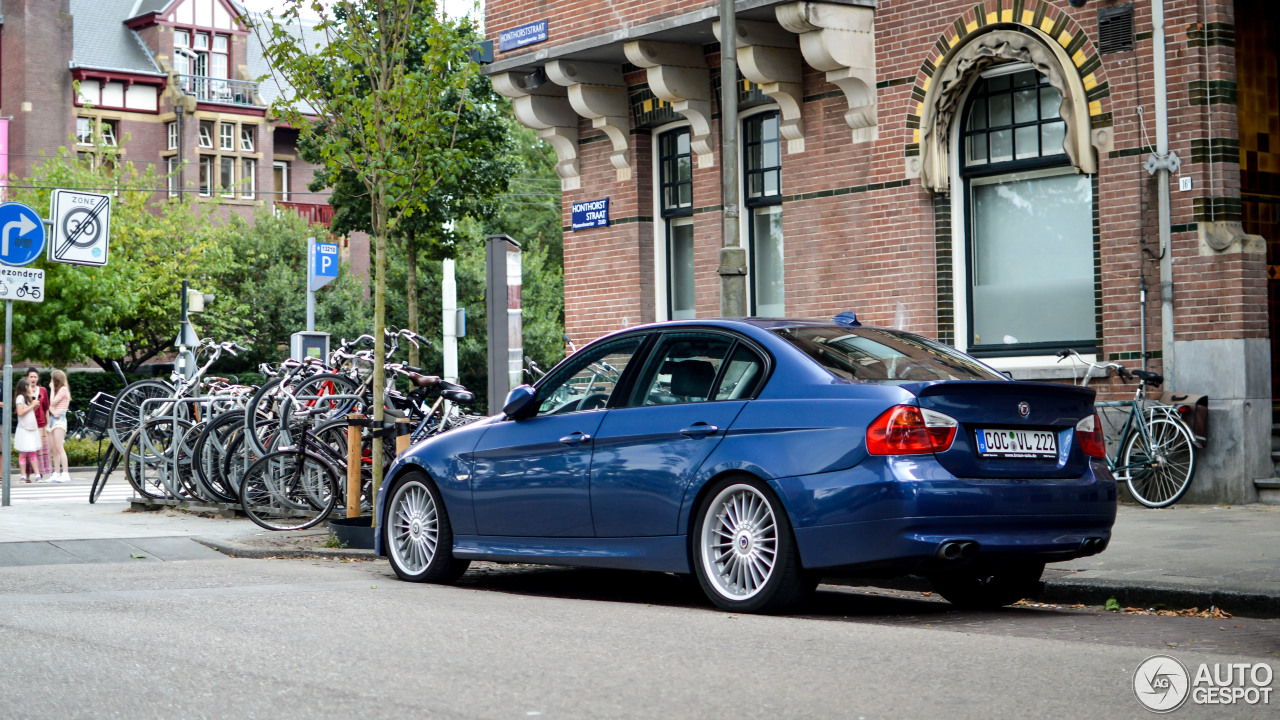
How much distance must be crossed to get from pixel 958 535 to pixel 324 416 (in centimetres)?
706

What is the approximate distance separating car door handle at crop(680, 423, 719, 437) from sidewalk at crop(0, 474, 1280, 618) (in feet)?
7.26

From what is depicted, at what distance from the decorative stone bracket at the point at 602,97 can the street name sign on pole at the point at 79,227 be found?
17.1 feet

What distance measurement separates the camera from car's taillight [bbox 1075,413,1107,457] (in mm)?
7203

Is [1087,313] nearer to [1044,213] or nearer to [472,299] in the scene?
[1044,213]

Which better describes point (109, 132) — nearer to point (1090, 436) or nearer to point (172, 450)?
point (172, 450)

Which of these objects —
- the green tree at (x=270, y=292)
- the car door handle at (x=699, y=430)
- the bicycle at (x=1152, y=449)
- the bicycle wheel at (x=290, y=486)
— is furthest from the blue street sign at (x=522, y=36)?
the green tree at (x=270, y=292)

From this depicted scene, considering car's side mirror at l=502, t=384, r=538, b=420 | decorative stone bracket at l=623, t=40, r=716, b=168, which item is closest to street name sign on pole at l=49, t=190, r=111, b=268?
decorative stone bracket at l=623, t=40, r=716, b=168

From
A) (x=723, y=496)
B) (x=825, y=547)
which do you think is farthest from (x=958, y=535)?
(x=723, y=496)

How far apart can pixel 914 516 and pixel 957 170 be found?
818 cm

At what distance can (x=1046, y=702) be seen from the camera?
4812mm

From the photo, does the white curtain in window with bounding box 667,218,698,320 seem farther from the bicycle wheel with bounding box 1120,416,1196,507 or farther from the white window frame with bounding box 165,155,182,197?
the white window frame with bounding box 165,155,182,197

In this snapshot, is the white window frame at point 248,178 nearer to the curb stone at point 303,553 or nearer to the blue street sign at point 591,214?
the blue street sign at point 591,214

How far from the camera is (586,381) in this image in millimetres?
8266

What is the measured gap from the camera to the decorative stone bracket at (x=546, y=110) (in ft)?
58.2
